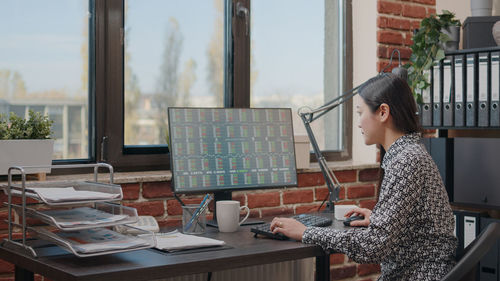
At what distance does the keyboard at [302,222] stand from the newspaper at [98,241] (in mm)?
447

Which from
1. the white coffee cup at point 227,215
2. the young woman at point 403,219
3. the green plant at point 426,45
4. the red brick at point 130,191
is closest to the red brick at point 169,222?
the red brick at point 130,191

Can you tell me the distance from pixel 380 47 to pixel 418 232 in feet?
4.80

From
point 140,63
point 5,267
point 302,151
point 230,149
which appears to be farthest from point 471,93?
point 5,267

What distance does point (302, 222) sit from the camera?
217 centimetres

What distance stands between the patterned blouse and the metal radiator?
61cm

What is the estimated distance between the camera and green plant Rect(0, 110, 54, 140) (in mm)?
2090

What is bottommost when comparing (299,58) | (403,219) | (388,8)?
(403,219)

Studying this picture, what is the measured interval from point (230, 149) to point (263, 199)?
20.5 inches

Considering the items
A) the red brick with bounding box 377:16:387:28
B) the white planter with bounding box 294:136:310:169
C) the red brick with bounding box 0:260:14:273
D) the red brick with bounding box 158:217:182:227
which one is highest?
the red brick with bounding box 377:16:387:28

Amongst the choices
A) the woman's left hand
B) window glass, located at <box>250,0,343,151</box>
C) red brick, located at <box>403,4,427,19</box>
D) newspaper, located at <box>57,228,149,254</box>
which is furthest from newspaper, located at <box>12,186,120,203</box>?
red brick, located at <box>403,4,427,19</box>

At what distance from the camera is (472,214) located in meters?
2.87

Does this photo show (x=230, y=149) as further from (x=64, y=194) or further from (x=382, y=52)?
(x=382, y=52)

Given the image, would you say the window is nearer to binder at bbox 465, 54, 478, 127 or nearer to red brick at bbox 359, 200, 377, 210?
red brick at bbox 359, 200, 377, 210

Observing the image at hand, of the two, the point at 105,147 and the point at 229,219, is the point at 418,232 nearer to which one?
the point at 229,219
